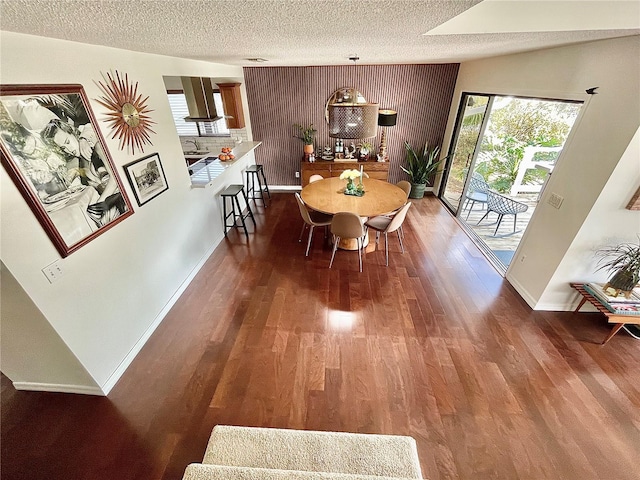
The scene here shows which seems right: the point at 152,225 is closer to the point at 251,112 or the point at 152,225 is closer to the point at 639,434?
the point at 251,112

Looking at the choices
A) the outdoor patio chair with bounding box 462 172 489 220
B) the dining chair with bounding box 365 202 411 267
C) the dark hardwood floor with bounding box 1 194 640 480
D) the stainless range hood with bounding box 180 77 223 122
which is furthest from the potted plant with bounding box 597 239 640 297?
the stainless range hood with bounding box 180 77 223 122

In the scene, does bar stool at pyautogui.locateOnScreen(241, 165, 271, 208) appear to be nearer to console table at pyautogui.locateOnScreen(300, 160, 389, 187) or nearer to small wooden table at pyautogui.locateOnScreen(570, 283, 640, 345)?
console table at pyautogui.locateOnScreen(300, 160, 389, 187)

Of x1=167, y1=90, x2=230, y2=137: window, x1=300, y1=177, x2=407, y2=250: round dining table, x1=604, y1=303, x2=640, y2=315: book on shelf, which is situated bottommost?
x1=604, y1=303, x2=640, y2=315: book on shelf

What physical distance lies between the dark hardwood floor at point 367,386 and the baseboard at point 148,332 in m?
0.06

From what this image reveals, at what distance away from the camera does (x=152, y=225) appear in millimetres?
2463

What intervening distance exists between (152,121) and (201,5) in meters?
1.81

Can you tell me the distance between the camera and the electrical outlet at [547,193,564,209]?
8.06ft

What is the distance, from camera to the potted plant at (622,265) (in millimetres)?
2201

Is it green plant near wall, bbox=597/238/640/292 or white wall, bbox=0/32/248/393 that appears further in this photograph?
green plant near wall, bbox=597/238/640/292

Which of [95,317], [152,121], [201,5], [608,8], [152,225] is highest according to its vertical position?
[608,8]

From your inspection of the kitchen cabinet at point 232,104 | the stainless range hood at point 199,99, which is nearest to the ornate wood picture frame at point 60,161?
the stainless range hood at point 199,99

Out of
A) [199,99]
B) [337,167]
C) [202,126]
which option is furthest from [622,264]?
[202,126]

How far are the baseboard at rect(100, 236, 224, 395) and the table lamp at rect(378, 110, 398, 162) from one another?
348 cm

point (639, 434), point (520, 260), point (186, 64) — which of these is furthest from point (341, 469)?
point (186, 64)
